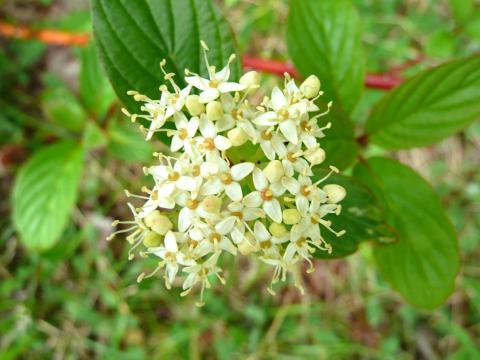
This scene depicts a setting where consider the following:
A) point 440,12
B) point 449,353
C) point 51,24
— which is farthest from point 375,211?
point 51,24

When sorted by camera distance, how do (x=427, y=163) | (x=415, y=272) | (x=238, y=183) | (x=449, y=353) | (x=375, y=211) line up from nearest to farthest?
(x=238, y=183) < (x=375, y=211) < (x=415, y=272) < (x=449, y=353) < (x=427, y=163)

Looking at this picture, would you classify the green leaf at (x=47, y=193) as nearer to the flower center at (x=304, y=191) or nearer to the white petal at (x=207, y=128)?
the white petal at (x=207, y=128)

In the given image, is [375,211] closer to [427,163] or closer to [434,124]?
[434,124]

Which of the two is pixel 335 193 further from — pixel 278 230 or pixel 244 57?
pixel 244 57

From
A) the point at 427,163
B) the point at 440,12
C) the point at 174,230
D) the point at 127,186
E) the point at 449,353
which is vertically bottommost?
the point at 449,353

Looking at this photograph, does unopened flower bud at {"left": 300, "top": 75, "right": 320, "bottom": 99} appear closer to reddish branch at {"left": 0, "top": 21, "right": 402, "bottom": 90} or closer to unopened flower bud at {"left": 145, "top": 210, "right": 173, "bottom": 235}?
unopened flower bud at {"left": 145, "top": 210, "right": 173, "bottom": 235}

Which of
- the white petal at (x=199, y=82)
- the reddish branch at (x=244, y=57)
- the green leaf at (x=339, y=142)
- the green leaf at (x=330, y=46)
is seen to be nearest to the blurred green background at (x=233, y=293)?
the reddish branch at (x=244, y=57)
